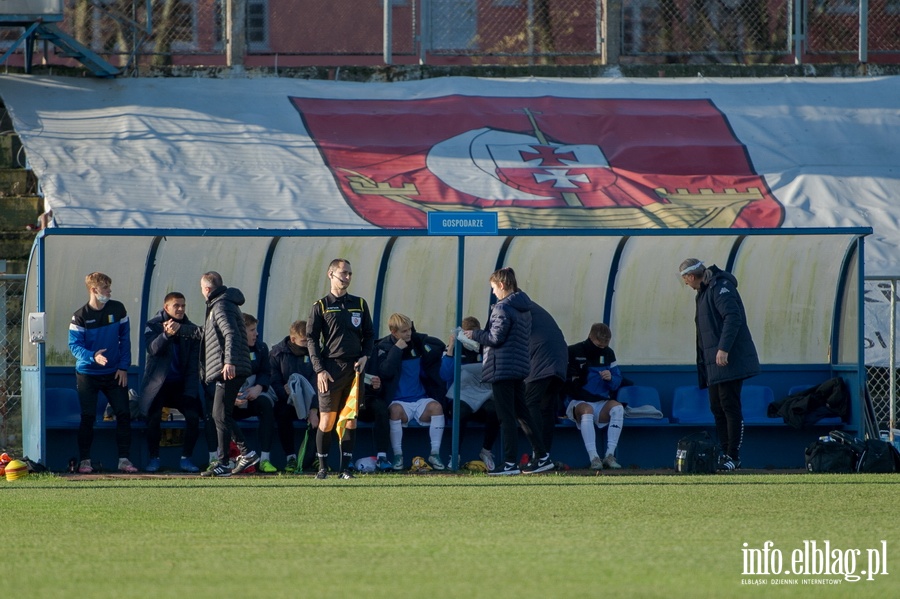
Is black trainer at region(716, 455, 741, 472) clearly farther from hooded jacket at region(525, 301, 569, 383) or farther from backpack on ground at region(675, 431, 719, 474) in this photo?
hooded jacket at region(525, 301, 569, 383)

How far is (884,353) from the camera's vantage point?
1357 centimetres

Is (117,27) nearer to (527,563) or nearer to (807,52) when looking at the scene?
(807,52)

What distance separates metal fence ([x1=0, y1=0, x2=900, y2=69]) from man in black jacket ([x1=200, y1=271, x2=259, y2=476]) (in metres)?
8.19

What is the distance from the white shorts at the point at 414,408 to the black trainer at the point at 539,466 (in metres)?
1.15

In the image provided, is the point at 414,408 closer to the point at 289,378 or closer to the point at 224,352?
the point at 289,378

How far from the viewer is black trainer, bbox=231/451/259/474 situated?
10.6m

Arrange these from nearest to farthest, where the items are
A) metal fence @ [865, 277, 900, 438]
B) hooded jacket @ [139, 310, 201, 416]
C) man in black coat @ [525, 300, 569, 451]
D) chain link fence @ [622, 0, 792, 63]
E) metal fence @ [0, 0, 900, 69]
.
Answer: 1. man in black coat @ [525, 300, 569, 451]
2. hooded jacket @ [139, 310, 201, 416]
3. metal fence @ [865, 277, 900, 438]
4. metal fence @ [0, 0, 900, 69]
5. chain link fence @ [622, 0, 792, 63]

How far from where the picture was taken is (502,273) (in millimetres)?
10461

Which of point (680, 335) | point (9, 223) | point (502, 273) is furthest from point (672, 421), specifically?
point (9, 223)

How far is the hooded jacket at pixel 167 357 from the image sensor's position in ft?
36.3

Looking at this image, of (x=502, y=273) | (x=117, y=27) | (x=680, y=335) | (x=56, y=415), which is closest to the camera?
(x=502, y=273)

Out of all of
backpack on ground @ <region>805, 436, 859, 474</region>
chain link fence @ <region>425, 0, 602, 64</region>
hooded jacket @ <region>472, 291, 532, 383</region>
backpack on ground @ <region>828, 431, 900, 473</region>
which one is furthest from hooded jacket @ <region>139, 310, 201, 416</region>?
chain link fence @ <region>425, 0, 602, 64</region>

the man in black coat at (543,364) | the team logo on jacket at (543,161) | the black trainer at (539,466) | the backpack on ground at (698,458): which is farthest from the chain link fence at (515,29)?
the backpack on ground at (698,458)

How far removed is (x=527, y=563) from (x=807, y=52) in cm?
1449
